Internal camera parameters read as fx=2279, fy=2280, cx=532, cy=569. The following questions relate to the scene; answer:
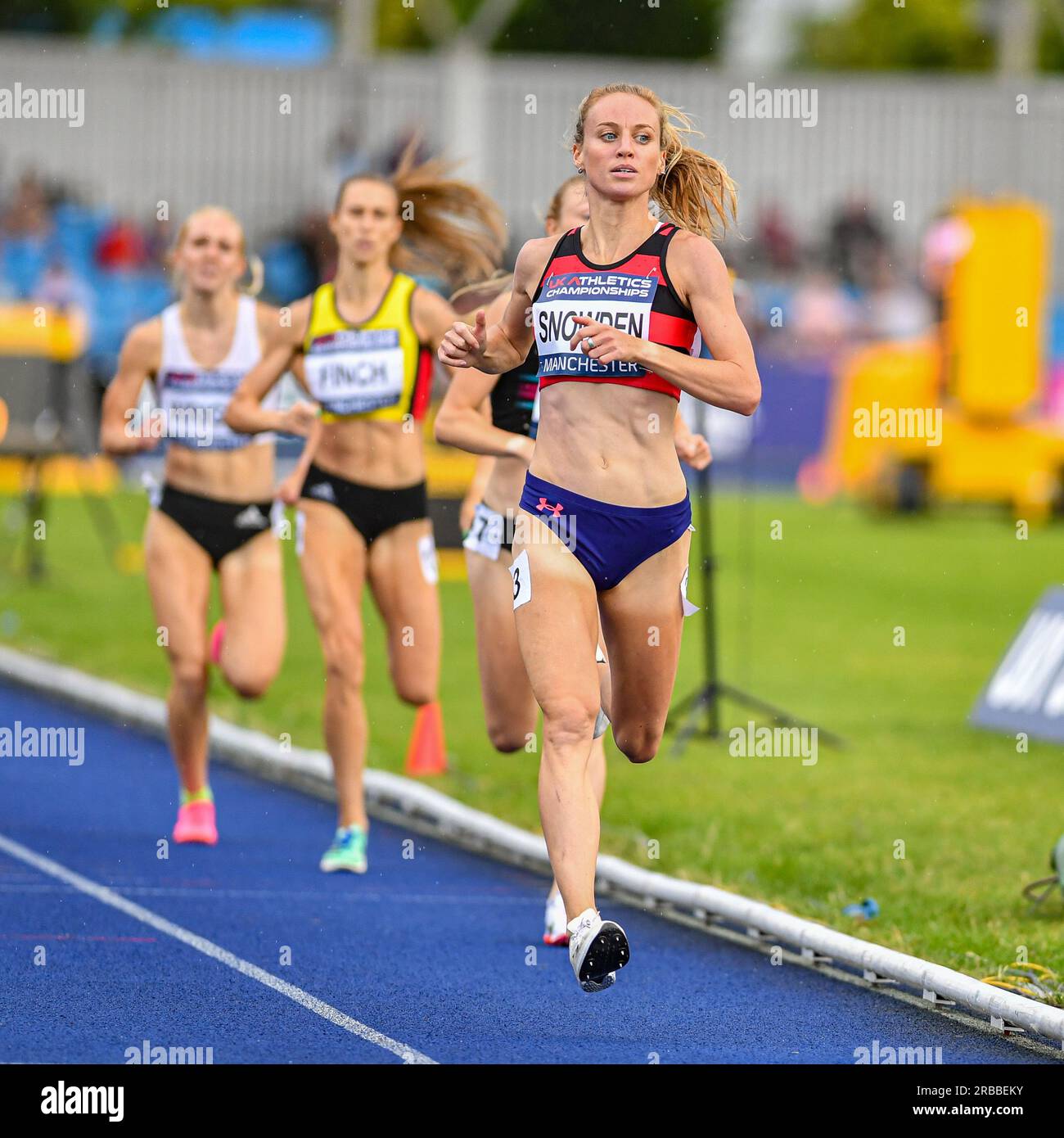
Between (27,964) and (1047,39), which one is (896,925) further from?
(1047,39)

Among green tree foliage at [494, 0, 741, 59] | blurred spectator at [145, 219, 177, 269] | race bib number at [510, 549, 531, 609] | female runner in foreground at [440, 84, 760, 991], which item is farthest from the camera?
green tree foliage at [494, 0, 741, 59]

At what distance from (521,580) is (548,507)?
0.75 feet

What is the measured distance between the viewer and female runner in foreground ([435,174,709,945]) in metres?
8.04

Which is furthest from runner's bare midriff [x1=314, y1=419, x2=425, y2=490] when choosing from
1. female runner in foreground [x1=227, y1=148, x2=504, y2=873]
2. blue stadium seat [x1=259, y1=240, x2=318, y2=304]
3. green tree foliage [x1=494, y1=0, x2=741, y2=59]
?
green tree foliage [x1=494, y1=0, x2=741, y2=59]

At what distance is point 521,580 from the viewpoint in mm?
6570

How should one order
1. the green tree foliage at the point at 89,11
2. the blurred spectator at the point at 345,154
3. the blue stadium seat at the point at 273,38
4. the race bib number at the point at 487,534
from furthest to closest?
the green tree foliage at the point at 89,11 → the blue stadium seat at the point at 273,38 → the blurred spectator at the point at 345,154 → the race bib number at the point at 487,534

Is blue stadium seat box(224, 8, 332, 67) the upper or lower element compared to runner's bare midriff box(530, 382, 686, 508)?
upper

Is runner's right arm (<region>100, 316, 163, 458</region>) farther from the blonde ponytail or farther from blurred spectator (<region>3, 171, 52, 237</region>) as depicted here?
blurred spectator (<region>3, 171, 52, 237</region>)

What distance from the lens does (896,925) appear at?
324 inches

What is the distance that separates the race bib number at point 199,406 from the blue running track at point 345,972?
5.71ft

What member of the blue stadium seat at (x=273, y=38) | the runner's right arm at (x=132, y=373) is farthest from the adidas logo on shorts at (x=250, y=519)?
the blue stadium seat at (x=273, y=38)

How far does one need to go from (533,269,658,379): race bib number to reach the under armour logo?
367 millimetres

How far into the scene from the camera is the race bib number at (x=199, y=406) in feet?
31.8

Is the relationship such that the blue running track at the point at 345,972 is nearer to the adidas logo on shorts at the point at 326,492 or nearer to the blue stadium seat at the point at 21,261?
the adidas logo on shorts at the point at 326,492
